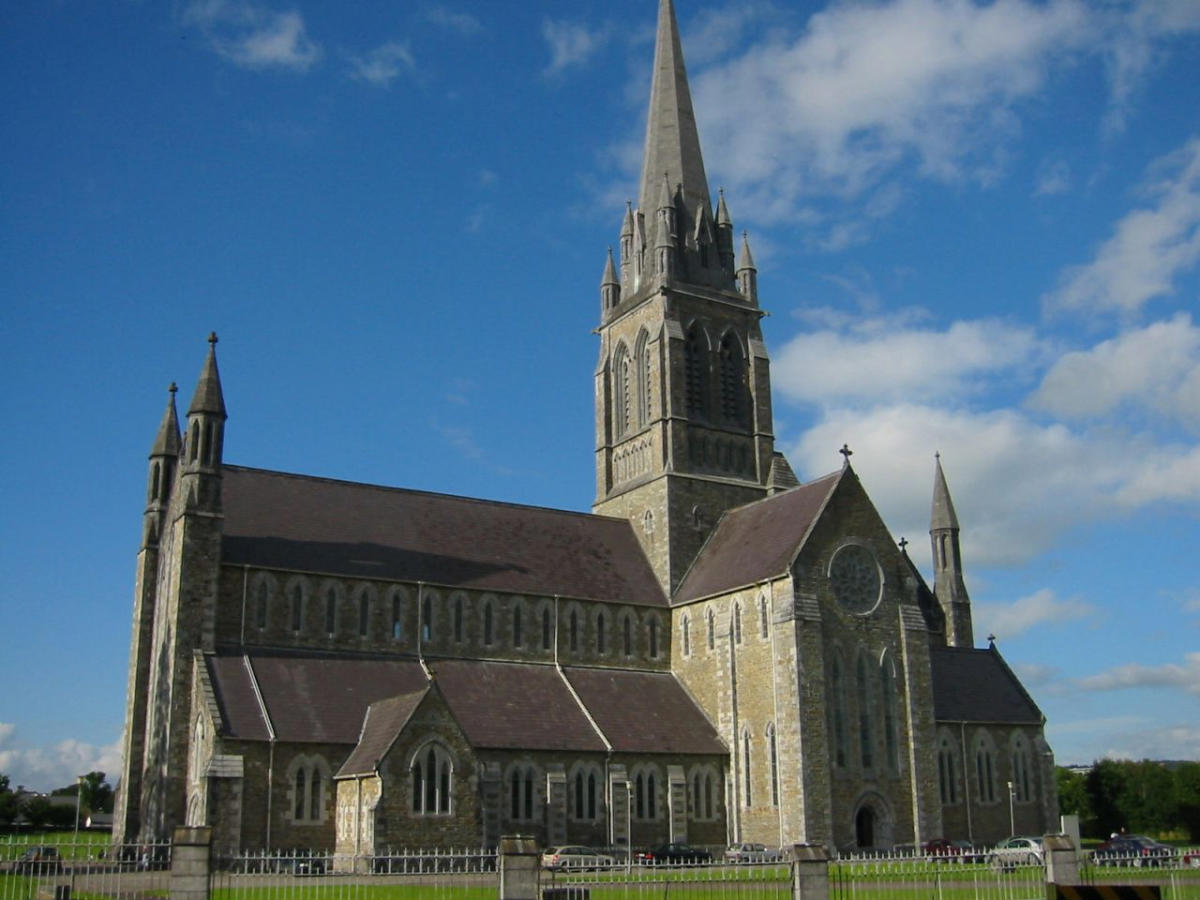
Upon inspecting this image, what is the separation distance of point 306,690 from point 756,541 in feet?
63.2

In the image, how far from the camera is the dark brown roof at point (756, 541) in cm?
4947

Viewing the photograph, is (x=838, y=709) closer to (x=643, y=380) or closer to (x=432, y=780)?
(x=432, y=780)

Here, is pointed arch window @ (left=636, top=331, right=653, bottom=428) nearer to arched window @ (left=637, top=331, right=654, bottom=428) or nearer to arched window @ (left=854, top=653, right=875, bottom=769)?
arched window @ (left=637, top=331, right=654, bottom=428)

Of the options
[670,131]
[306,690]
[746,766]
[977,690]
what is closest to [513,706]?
[306,690]

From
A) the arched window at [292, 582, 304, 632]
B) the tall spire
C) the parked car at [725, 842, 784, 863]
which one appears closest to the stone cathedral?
the arched window at [292, 582, 304, 632]

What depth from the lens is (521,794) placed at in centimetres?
4366

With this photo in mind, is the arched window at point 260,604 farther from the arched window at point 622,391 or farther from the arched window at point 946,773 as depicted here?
the arched window at point 946,773

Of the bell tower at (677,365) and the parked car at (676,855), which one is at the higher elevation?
the bell tower at (677,365)

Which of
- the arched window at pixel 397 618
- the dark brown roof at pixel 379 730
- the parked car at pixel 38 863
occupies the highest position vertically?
the arched window at pixel 397 618

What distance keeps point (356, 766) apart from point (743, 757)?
15.4 m

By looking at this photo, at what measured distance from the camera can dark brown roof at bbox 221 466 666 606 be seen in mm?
47094

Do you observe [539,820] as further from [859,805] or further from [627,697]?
[859,805]

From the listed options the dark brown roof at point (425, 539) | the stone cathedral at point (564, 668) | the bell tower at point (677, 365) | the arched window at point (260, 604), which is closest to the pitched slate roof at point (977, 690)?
the stone cathedral at point (564, 668)

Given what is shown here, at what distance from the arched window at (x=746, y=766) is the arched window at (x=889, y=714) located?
17.4 feet
